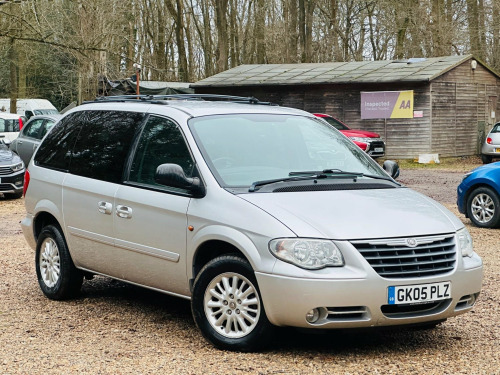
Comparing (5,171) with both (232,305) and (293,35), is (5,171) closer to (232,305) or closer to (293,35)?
(232,305)

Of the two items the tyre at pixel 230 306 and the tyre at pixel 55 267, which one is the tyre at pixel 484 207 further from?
the tyre at pixel 230 306

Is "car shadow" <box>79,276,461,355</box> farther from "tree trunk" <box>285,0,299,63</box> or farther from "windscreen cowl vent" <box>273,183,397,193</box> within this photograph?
"tree trunk" <box>285,0,299,63</box>

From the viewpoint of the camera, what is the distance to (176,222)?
252 inches

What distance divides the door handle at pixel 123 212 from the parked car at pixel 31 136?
591 inches

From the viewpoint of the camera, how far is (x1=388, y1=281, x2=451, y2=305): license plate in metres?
5.54

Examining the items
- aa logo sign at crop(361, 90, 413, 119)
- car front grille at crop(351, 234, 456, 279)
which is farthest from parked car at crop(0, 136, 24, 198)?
aa logo sign at crop(361, 90, 413, 119)

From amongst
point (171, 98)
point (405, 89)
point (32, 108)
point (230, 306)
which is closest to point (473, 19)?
point (405, 89)

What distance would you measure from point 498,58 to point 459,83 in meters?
10.7

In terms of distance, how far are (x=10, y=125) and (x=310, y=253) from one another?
2471cm

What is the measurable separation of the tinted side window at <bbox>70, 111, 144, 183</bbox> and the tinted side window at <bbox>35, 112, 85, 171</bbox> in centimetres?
12

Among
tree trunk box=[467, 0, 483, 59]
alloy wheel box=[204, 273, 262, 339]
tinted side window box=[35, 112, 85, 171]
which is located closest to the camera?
alloy wheel box=[204, 273, 262, 339]

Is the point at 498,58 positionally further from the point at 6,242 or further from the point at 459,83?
the point at 6,242

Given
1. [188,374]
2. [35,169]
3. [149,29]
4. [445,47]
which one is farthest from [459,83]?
[188,374]

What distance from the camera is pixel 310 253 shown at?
5508 millimetres
